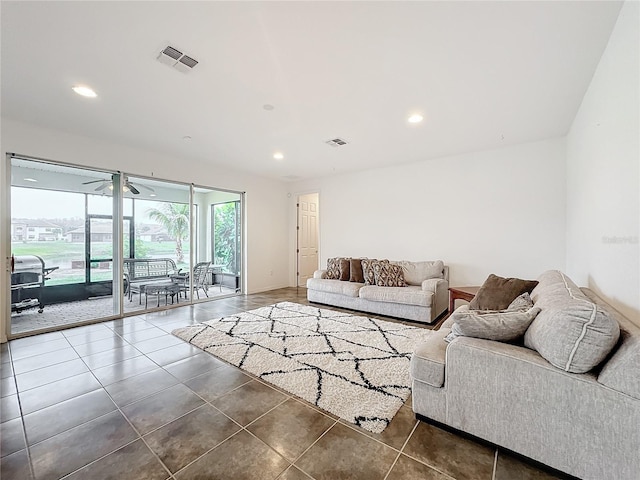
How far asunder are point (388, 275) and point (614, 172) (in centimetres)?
307

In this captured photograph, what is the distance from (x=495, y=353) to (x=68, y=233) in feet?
19.2

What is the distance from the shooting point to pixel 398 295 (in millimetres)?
4227

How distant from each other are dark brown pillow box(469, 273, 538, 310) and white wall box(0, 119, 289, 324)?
4.79 meters

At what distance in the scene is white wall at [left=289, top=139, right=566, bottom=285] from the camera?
409cm

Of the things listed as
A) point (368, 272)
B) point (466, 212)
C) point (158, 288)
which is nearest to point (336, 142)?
point (368, 272)

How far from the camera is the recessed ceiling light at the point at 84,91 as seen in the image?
8.86 ft

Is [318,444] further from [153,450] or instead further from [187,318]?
[187,318]

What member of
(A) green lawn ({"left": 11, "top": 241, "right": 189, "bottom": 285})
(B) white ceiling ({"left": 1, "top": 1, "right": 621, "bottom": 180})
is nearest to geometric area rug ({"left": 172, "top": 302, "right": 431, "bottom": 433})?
(A) green lawn ({"left": 11, "top": 241, "right": 189, "bottom": 285})

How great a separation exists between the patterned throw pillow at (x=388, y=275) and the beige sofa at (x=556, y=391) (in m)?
2.87

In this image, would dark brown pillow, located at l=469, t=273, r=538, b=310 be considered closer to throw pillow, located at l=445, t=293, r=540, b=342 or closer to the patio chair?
throw pillow, located at l=445, t=293, r=540, b=342

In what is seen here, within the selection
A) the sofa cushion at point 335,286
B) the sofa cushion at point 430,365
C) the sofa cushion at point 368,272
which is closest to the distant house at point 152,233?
the sofa cushion at point 335,286

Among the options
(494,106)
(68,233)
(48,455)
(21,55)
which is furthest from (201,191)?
(494,106)

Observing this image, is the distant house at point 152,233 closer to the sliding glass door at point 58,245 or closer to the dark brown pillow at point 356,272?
the sliding glass door at point 58,245

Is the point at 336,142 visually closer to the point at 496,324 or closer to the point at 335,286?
the point at 335,286
